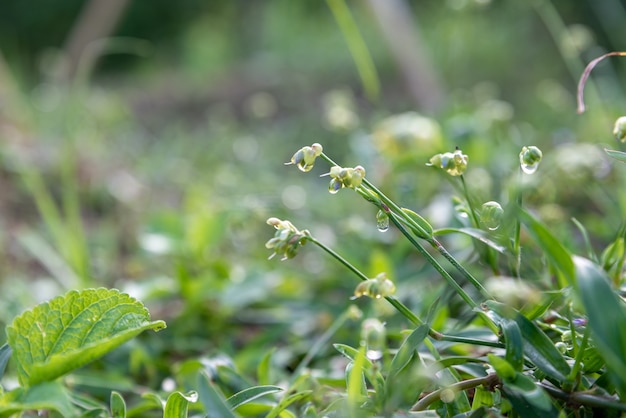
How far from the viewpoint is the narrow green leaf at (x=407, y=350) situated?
0.48 metres

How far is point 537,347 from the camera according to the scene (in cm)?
48

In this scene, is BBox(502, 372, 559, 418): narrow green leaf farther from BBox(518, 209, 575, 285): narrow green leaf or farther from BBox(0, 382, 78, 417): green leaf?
BBox(0, 382, 78, 417): green leaf

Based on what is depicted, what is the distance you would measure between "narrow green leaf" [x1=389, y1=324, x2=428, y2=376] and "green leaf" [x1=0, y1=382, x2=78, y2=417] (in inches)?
8.1

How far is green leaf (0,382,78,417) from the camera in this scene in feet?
1.35

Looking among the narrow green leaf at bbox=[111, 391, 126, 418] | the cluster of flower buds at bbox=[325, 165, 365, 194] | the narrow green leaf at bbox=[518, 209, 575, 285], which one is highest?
the cluster of flower buds at bbox=[325, 165, 365, 194]

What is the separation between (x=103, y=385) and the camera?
0.81 meters

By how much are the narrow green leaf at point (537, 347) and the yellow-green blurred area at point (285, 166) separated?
0.58 ft

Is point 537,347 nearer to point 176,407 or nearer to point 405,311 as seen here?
point 405,311

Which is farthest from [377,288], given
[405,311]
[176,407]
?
[176,407]

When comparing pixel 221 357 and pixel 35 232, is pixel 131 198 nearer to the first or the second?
pixel 35 232

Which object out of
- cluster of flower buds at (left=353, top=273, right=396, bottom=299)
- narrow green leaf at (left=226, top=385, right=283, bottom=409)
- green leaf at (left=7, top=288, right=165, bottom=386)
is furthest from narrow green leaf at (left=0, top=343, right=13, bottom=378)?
cluster of flower buds at (left=353, top=273, right=396, bottom=299)

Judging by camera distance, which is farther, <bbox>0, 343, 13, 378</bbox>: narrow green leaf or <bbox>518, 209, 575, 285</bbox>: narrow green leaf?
<bbox>0, 343, 13, 378</bbox>: narrow green leaf

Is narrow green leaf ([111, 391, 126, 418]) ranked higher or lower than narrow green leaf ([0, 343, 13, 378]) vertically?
lower

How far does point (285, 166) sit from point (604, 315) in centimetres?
186
